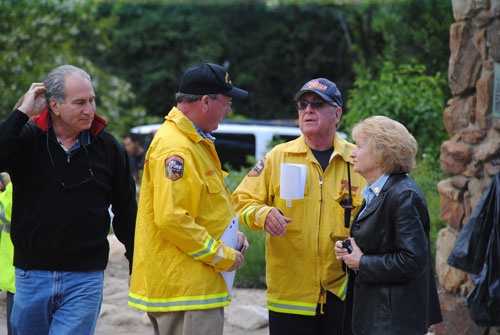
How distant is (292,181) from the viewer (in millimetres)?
3602

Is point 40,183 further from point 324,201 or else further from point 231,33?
point 231,33

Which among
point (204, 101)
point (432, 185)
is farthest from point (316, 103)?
point (432, 185)

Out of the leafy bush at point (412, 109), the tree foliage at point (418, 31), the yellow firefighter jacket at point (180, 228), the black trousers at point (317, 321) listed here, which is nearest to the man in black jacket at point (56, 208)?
the yellow firefighter jacket at point (180, 228)

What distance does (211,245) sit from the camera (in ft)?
10.3

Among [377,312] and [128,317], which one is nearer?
[377,312]

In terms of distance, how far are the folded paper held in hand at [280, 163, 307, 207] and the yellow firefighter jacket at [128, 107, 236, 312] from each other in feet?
1.33

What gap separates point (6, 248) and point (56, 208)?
1.33 meters

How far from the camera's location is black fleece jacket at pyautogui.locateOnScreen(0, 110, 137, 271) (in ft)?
10.7

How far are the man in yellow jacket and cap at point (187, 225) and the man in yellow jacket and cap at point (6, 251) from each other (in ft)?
4.32

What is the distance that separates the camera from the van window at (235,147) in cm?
1145

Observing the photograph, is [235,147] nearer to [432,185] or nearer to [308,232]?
[432,185]

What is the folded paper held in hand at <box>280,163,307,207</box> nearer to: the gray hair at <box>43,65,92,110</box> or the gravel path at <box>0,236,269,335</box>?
the gray hair at <box>43,65,92,110</box>

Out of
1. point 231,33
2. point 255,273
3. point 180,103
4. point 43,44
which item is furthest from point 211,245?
point 231,33

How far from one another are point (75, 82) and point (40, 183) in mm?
535
